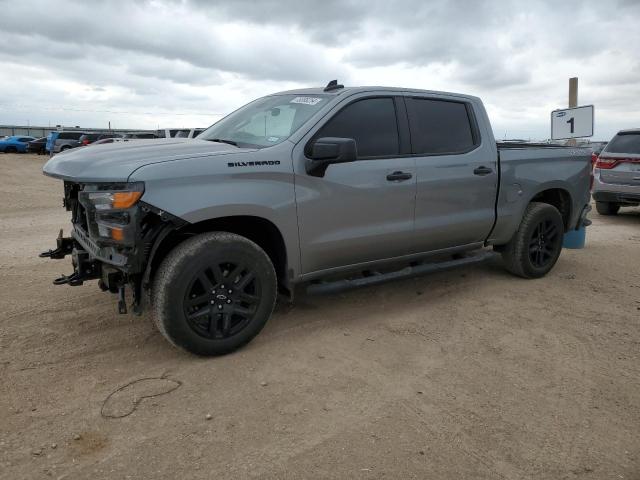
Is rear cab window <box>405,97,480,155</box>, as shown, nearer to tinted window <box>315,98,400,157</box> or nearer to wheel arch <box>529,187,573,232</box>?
tinted window <box>315,98,400,157</box>

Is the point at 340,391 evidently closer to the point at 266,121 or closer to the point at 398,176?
the point at 398,176

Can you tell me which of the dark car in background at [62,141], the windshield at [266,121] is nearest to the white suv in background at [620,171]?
the windshield at [266,121]

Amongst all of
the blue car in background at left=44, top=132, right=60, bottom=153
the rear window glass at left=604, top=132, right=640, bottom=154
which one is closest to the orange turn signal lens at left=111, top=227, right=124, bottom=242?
the rear window glass at left=604, top=132, right=640, bottom=154

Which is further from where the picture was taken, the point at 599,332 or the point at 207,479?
the point at 599,332

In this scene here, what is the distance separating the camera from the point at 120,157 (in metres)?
3.46

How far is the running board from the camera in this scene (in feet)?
13.5

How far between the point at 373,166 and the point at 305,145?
0.64 metres

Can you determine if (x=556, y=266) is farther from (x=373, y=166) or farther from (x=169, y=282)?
(x=169, y=282)

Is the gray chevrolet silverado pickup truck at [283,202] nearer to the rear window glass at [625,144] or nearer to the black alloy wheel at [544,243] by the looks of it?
the black alloy wheel at [544,243]

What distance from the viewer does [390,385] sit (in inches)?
132

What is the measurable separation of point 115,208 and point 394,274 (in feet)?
7.54

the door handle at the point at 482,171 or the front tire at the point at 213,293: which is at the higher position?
the door handle at the point at 482,171

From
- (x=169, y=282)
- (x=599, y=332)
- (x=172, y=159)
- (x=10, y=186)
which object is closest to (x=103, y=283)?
(x=169, y=282)

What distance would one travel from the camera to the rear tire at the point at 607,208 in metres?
11.2
